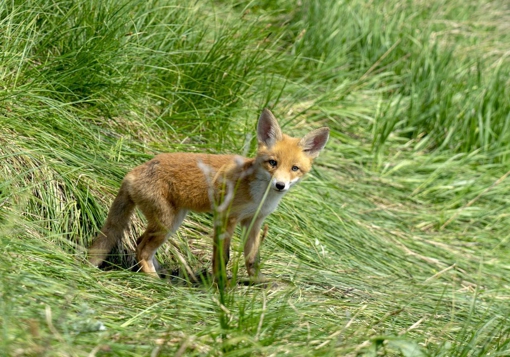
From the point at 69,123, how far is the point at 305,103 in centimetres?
294

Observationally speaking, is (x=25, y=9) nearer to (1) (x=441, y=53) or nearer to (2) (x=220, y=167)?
Answer: (2) (x=220, y=167)

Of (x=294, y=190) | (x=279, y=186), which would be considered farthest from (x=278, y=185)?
(x=294, y=190)

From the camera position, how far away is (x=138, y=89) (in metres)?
5.82

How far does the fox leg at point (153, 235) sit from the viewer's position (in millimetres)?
4781

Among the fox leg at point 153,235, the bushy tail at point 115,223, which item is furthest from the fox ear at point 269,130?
the bushy tail at point 115,223

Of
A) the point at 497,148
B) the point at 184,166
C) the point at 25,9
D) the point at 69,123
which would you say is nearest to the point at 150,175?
the point at 184,166

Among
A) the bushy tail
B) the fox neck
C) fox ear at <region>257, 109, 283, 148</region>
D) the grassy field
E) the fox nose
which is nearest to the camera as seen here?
the grassy field

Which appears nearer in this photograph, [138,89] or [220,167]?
[220,167]

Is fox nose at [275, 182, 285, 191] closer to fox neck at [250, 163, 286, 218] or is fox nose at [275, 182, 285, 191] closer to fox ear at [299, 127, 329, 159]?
fox neck at [250, 163, 286, 218]

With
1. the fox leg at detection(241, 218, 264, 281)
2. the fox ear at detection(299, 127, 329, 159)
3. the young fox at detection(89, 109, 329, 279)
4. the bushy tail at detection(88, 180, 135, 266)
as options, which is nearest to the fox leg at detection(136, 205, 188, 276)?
the young fox at detection(89, 109, 329, 279)

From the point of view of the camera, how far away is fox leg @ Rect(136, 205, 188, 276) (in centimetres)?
478

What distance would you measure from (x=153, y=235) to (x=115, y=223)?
25 cm

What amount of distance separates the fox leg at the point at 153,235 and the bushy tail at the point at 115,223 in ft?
0.43

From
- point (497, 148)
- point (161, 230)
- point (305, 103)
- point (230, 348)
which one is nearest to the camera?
point (230, 348)
